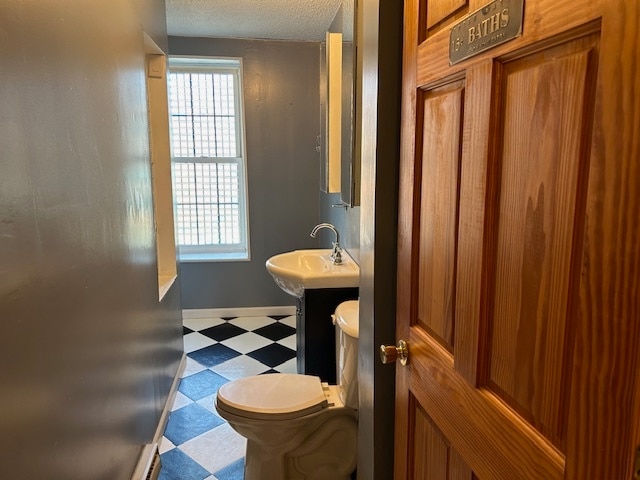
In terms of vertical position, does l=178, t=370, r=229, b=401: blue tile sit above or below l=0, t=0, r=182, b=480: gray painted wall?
below

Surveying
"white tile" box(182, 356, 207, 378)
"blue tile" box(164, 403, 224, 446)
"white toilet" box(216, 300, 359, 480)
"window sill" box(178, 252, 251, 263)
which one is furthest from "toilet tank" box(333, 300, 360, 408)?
"window sill" box(178, 252, 251, 263)

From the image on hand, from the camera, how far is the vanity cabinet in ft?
7.75

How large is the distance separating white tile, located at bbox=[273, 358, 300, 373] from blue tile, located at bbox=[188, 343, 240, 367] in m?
0.38

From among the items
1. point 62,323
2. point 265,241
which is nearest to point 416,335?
point 62,323

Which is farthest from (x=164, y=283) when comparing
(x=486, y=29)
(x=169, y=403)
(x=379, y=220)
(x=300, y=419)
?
(x=486, y=29)

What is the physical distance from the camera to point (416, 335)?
114cm

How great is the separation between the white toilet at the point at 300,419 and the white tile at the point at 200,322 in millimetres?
1931

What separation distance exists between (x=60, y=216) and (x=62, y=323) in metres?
0.26

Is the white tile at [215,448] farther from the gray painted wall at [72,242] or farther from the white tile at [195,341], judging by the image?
the white tile at [195,341]

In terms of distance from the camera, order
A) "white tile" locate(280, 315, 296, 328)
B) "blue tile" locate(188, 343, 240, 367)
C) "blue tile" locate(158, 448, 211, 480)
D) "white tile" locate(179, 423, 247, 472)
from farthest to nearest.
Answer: "white tile" locate(280, 315, 296, 328) → "blue tile" locate(188, 343, 240, 367) → "white tile" locate(179, 423, 247, 472) → "blue tile" locate(158, 448, 211, 480)

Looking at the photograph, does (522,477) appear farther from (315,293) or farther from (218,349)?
(218,349)

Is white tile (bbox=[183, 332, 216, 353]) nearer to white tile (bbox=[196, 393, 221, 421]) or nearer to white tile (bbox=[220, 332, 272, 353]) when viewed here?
white tile (bbox=[220, 332, 272, 353])

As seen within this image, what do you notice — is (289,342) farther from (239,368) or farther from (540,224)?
(540,224)

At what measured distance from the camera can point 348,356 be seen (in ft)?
6.11
